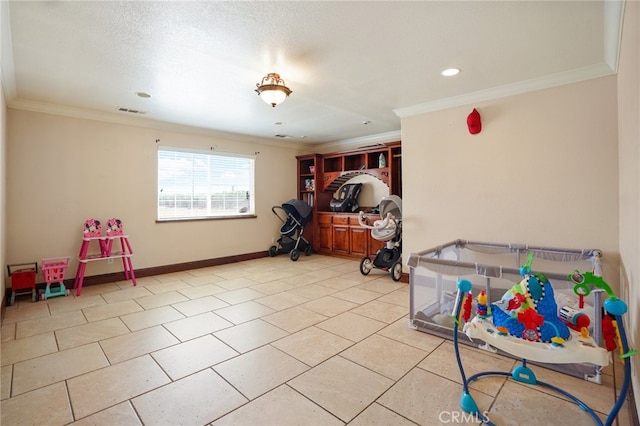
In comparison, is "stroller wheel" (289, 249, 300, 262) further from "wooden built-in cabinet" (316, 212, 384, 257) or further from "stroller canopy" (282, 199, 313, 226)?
"wooden built-in cabinet" (316, 212, 384, 257)

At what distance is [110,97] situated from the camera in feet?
12.3

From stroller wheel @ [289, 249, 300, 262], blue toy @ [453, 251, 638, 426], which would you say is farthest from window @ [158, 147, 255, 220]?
blue toy @ [453, 251, 638, 426]

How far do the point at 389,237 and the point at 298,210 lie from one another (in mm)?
2244

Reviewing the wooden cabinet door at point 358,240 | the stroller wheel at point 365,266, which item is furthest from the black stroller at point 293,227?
the stroller wheel at point 365,266

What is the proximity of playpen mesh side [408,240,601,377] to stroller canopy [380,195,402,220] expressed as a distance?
147 cm

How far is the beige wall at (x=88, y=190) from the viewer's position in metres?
3.94

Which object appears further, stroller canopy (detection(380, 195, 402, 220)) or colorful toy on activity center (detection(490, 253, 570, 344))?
stroller canopy (detection(380, 195, 402, 220))

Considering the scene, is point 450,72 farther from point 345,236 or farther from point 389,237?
point 345,236

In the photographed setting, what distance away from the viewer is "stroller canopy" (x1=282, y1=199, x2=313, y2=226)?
6305 millimetres

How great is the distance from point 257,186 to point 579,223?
17.2 feet

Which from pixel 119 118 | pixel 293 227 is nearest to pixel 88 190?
pixel 119 118

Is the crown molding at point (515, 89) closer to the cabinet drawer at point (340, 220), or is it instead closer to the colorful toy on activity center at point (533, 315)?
the colorful toy on activity center at point (533, 315)

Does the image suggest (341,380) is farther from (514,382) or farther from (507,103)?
(507,103)

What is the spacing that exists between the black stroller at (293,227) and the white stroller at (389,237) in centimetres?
186
